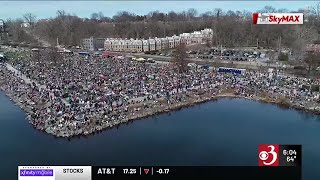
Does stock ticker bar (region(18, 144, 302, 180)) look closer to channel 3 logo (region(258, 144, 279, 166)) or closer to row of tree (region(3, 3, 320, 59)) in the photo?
channel 3 logo (region(258, 144, 279, 166))

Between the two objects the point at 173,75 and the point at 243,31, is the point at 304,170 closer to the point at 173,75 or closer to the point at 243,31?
the point at 173,75

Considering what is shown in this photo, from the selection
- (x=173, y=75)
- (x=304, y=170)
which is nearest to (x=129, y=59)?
(x=173, y=75)

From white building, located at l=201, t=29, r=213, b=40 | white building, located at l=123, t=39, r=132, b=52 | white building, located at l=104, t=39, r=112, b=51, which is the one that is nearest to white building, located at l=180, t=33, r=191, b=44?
white building, located at l=201, t=29, r=213, b=40

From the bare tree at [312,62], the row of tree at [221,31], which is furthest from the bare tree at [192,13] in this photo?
the bare tree at [312,62]
